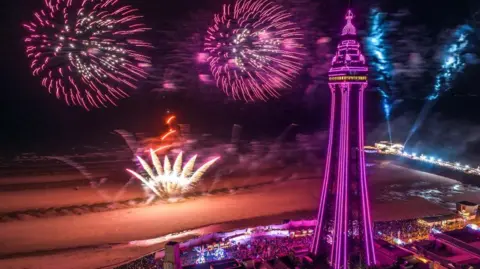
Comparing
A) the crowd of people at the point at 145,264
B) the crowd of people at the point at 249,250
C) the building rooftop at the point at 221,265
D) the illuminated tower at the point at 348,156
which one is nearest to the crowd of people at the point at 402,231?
the crowd of people at the point at 249,250

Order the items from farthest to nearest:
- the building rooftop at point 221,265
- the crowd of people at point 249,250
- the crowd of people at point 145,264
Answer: the crowd of people at point 249,250
the crowd of people at point 145,264
the building rooftop at point 221,265

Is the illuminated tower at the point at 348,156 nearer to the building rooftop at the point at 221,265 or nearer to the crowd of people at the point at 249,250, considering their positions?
the crowd of people at the point at 249,250

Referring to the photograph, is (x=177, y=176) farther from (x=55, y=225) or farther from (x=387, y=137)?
(x=387, y=137)

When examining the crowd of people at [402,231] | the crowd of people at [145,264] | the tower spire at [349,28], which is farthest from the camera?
the crowd of people at [402,231]

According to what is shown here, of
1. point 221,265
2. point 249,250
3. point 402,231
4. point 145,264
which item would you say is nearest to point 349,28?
point 249,250

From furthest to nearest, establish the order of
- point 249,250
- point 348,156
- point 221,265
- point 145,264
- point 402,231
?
point 402,231 → point 249,250 → point 145,264 → point 348,156 → point 221,265

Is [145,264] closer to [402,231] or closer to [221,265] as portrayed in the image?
[221,265]

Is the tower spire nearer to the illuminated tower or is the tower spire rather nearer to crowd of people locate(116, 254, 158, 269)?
the illuminated tower

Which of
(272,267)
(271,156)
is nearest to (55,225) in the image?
(272,267)

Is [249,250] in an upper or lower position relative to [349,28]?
lower
